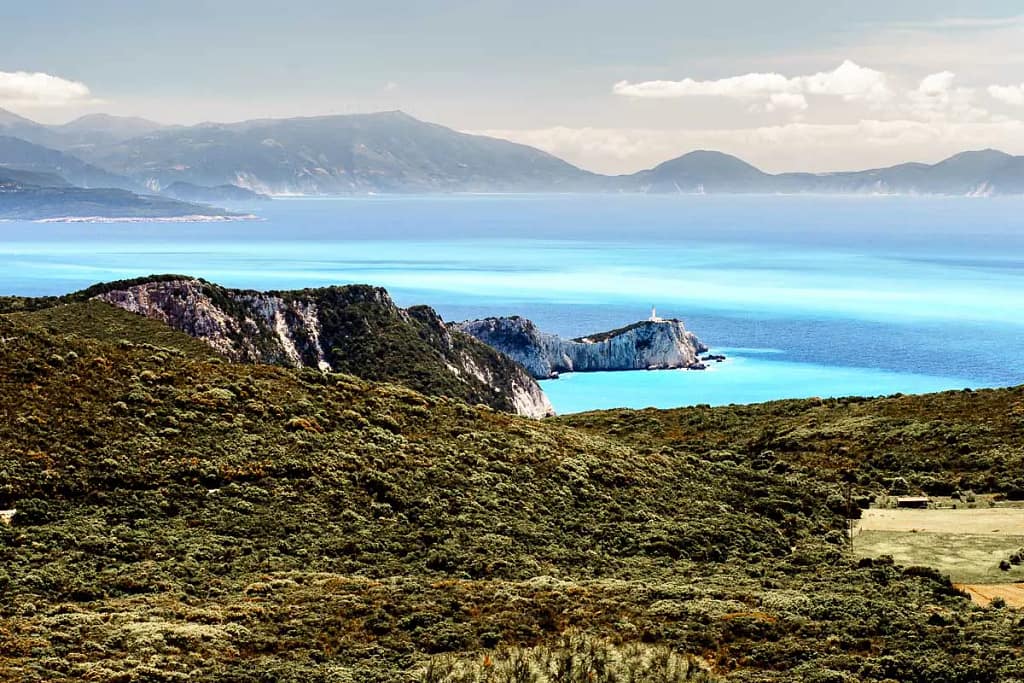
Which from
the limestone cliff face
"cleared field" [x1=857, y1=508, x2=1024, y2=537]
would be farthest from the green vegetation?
the limestone cliff face

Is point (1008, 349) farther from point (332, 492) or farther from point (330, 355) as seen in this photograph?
point (332, 492)

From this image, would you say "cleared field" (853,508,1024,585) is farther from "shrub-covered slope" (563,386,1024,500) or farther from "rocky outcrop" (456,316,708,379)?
"rocky outcrop" (456,316,708,379)

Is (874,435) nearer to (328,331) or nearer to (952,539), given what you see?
(952,539)

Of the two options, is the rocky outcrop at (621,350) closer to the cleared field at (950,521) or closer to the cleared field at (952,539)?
the cleared field at (950,521)

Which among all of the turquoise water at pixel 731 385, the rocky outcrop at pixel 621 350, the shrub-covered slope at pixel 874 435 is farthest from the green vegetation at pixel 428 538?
the rocky outcrop at pixel 621 350

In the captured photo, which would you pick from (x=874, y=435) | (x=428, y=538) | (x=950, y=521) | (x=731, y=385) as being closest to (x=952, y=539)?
(x=950, y=521)

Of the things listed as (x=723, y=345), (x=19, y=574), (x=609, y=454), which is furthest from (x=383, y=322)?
(x=723, y=345)
